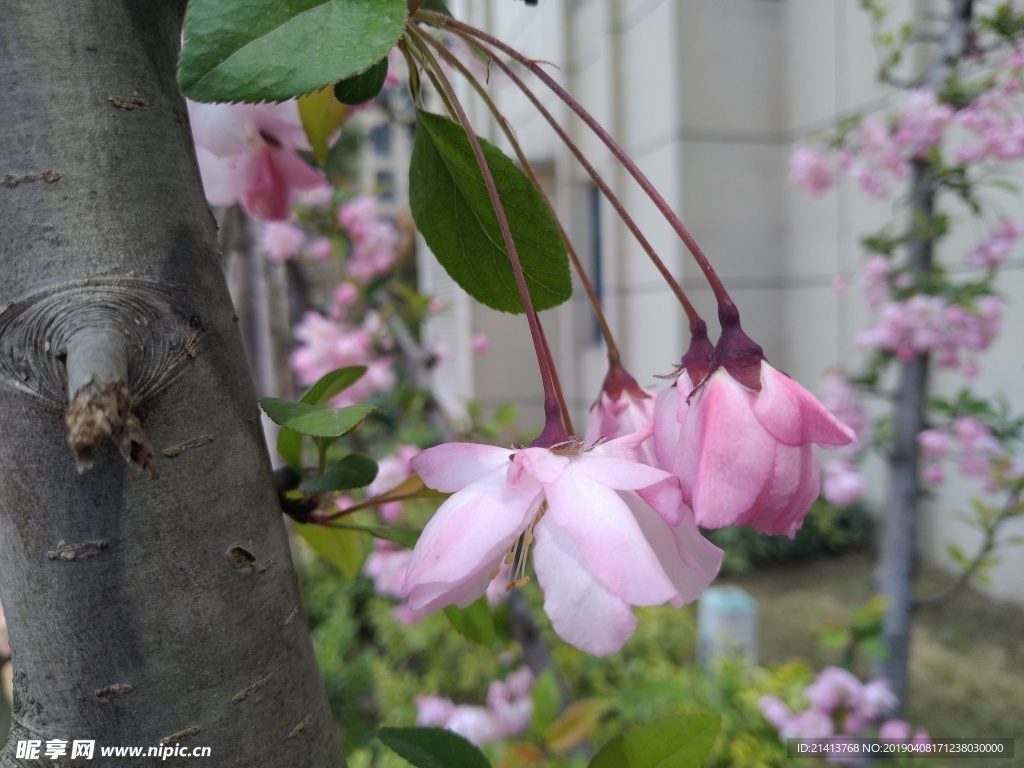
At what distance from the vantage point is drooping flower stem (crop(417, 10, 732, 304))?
0.26 metres

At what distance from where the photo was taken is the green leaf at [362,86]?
304 mm

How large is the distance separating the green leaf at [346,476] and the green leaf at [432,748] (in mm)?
116

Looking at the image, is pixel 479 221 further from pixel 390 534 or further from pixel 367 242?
pixel 367 242

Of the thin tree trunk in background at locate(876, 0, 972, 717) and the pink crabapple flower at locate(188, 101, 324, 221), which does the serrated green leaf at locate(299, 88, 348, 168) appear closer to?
the pink crabapple flower at locate(188, 101, 324, 221)

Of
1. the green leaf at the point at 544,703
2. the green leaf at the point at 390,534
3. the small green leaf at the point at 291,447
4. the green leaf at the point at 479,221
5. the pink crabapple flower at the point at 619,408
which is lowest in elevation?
the green leaf at the point at 544,703

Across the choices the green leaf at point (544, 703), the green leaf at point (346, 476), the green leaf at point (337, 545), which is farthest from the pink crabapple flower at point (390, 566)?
the green leaf at point (346, 476)

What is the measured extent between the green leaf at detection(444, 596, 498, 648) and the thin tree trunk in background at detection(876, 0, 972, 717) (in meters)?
1.23

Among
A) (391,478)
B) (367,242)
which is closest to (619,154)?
(391,478)

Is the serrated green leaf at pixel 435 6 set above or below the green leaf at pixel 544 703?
above

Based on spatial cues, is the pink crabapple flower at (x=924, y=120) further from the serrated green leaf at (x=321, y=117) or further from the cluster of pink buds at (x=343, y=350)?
the cluster of pink buds at (x=343, y=350)

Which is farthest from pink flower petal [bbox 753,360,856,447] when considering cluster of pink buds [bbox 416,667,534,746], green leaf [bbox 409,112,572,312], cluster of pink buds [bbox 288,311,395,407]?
cluster of pink buds [bbox 288,311,395,407]

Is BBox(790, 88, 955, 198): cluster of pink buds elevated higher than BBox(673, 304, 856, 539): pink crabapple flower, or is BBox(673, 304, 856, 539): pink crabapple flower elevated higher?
BBox(790, 88, 955, 198): cluster of pink buds

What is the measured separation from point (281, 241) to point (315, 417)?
1.88 m

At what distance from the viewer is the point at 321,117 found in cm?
38
